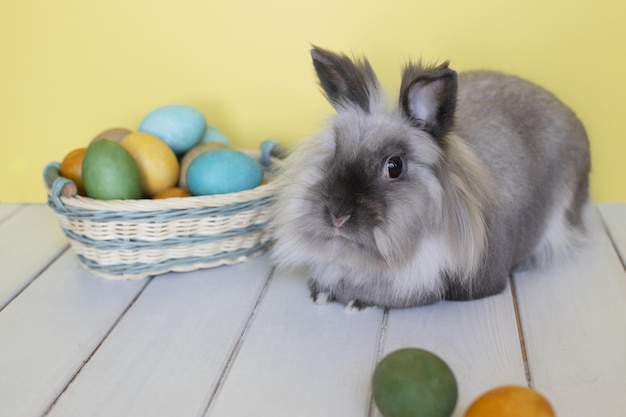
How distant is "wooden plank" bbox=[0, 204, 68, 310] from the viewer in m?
1.80

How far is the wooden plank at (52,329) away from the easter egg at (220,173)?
0.95 ft

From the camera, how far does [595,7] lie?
186cm

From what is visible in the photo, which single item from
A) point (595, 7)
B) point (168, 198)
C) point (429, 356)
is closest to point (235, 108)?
point (168, 198)

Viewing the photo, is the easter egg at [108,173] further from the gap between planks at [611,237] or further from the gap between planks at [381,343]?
the gap between planks at [611,237]

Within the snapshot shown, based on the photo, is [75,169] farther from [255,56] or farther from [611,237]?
[611,237]

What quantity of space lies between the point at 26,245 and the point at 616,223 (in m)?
1.66

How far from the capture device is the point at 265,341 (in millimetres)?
1497

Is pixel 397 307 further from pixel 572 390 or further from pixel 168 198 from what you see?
pixel 168 198

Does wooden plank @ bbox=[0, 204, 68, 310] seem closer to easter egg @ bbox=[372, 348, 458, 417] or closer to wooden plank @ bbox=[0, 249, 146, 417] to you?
wooden plank @ bbox=[0, 249, 146, 417]

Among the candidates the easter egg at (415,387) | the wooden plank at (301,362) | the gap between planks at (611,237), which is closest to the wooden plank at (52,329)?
the wooden plank at (301,362)

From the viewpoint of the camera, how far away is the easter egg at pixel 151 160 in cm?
177

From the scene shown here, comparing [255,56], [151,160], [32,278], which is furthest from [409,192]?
[32,278]

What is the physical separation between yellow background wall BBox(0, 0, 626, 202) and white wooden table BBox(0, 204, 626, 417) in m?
0.47

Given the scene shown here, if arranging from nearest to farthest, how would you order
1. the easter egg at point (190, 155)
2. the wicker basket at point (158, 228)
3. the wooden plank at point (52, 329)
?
the wooden plank at point (52, 329), the wicker basket at point (158, 228), the easter egg at point (190, 155)
